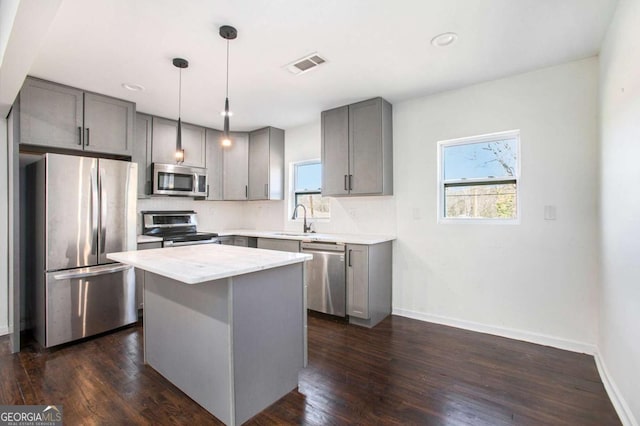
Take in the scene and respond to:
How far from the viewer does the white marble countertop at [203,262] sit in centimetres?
155

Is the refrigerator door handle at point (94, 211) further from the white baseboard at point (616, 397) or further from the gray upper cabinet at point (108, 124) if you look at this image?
the white baseboard at point (616, 397)

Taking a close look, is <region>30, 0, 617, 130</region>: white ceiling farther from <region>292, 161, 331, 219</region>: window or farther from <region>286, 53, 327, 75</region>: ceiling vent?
<region>292, 161, 331, 219</region>: window

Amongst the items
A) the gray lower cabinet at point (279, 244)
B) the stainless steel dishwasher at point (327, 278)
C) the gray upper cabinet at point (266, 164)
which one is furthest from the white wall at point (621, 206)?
the gray upper cabinet at point (266, 164)

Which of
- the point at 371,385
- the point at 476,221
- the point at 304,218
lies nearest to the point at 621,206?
the point at 476,221

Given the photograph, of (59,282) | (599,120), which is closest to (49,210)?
(59,282)

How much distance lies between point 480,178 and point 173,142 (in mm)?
3936

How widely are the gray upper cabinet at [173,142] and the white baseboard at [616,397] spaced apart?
16.0ft

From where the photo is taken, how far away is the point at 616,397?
1932 millimetres

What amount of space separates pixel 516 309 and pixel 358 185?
2.03 m

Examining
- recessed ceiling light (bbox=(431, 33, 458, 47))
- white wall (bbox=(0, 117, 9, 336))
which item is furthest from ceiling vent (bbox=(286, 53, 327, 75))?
white wall (bbox=(0, 117, 9, 336))

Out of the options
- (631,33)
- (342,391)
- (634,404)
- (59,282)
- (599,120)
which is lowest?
(342,391)

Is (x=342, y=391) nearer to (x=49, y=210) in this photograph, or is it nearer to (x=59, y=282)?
(x=59, y=282)

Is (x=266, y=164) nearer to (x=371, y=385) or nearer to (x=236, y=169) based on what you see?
(x=236, y=169)

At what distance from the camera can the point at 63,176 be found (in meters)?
2.82
